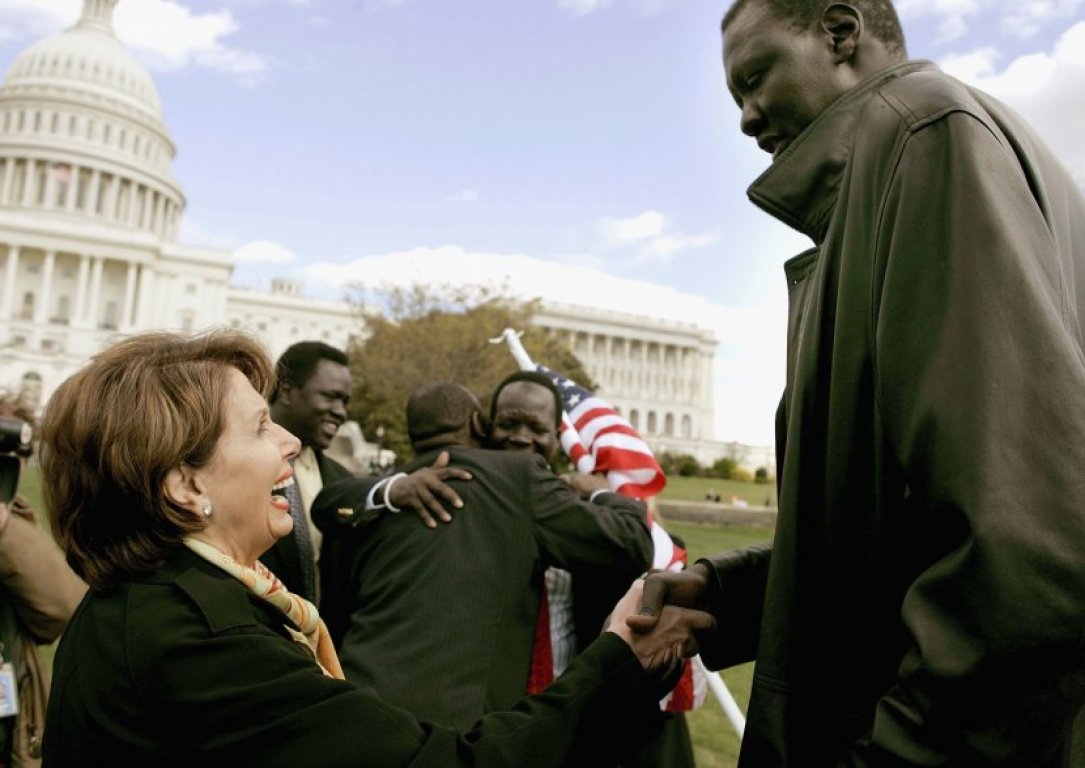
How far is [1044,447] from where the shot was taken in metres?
1.18

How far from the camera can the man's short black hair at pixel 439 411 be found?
4.09m

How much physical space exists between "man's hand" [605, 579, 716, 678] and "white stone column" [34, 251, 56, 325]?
79.6 m

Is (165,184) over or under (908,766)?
over

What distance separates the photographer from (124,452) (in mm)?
1938

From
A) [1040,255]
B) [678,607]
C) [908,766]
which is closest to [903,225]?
[1040,255]

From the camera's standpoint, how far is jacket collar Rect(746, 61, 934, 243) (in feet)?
5.28

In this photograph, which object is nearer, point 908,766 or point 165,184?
point 908,766

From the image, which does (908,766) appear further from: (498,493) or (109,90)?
(109,90)

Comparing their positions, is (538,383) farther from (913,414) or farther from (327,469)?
(913,414)

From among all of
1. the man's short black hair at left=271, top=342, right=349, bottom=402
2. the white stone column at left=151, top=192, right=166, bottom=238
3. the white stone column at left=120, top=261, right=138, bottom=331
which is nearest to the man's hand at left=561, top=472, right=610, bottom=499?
the man's short black hair at left=271, top=342, right=349, bottom=402

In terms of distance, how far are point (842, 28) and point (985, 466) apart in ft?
3.22

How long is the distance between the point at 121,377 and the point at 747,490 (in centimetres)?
5585

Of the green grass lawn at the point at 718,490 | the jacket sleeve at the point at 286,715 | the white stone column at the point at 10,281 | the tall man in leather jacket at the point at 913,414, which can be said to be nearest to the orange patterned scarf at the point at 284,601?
the jacket sleeve at the point at 286,715

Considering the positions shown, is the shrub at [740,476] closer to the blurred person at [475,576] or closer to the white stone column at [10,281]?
the white stone column at [10,281]
